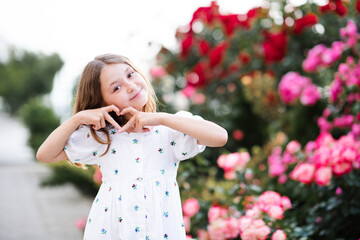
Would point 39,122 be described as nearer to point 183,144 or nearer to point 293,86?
point 293,86

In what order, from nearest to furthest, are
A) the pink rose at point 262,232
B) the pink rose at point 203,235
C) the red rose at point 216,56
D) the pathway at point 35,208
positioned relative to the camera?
1. the pink rose at point 262,232
2. the pink rose at point 203,235
3. the pathway at point 35,208
4. the red rose at point 216,56

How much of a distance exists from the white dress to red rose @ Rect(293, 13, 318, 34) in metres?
2.65

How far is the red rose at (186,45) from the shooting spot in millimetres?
4746

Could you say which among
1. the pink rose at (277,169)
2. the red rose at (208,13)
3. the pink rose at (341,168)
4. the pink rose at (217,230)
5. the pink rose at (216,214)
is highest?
the red rose at (208,13)

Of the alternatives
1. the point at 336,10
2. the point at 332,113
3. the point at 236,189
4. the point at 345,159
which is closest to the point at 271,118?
the point at 336,10

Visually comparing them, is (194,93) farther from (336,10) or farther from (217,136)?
(217,136)

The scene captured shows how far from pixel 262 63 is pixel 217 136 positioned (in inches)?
131

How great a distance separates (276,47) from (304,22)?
33 cm

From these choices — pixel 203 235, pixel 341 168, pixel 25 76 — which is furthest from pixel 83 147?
pixel 25 76

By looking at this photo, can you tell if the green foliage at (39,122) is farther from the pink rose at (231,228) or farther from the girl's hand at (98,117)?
the girl's hand at (98,117)

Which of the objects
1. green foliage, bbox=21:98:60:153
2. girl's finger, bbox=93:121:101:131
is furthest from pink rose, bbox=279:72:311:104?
green foliage, bbox=21:98:60:153

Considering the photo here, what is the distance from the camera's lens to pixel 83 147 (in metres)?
1.61

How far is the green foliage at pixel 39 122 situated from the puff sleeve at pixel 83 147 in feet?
20.5

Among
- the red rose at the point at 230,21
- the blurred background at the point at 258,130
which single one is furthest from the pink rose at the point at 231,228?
the red rose at the point at 230,21
